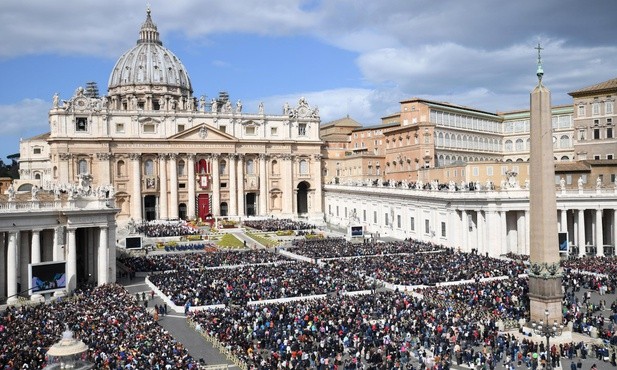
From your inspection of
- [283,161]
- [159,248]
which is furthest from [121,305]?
[283,161]

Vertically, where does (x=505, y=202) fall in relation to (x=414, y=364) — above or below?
above

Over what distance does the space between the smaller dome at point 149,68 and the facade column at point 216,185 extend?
29.9 metres

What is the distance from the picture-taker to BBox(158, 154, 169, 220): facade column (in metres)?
82.4

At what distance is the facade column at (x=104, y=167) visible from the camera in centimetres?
7889

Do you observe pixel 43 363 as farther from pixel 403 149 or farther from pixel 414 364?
pixel 403 149

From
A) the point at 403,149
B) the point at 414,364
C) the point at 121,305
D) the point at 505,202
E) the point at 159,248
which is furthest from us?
the point at 403,149

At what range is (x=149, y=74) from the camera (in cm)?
10831

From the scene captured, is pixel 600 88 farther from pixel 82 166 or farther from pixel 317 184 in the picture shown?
pixel 82 166

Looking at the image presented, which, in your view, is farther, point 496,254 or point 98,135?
point 98,135

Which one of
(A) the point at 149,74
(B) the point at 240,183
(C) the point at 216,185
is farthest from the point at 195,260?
(A) the point at 149,74

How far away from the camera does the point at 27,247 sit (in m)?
35.8

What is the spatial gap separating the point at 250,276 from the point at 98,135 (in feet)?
162

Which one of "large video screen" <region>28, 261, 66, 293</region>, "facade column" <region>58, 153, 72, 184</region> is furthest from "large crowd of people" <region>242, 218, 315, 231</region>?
"large video screen" <region>28, 261, 66, 293</region>

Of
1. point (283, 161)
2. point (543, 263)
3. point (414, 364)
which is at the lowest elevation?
point (414, 364)
